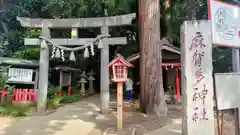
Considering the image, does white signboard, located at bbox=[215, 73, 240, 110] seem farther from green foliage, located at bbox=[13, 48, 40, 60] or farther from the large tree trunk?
green foliage, located at bbox=[13, 48, 40, 60]

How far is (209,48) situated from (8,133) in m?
5.55

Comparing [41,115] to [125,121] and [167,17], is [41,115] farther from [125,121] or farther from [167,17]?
[167,17]

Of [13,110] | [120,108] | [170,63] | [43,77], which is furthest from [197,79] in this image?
[170,63]

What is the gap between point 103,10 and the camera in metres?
12.6

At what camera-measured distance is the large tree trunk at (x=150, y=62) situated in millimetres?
7172

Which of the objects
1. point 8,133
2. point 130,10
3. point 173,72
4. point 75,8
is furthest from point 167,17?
point 8,133

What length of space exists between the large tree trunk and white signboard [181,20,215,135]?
3.06m

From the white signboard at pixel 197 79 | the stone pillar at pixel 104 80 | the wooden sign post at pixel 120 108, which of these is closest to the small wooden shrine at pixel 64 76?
the stone pillar at pixel 104 80

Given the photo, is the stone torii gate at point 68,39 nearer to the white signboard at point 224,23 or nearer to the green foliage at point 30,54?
the green foliage at point 30,54

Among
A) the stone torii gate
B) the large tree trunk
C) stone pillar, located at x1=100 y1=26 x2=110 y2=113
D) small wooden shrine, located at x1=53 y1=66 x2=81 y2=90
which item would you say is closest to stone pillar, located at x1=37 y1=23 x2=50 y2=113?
the stone torii gate

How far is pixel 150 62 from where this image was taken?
7281 mm

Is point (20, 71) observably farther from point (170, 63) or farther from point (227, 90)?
point (227, 90)

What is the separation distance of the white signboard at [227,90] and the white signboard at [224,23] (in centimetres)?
56

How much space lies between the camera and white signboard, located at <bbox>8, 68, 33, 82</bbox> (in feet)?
32.6
